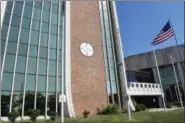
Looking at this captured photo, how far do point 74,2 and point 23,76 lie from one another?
468 inches

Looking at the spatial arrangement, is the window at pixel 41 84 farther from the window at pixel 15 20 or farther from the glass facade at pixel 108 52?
the glass facade at pixel 108 52

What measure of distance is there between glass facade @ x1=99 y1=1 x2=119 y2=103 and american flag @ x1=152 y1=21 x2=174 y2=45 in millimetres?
7500

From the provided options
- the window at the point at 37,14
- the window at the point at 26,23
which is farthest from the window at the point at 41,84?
the window at the point at 37,14

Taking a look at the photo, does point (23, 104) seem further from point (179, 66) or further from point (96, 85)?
point (179, 66)

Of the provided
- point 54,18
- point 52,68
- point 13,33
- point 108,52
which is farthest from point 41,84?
point 108,52

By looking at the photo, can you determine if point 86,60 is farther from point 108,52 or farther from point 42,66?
point 42,66

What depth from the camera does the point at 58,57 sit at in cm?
2394

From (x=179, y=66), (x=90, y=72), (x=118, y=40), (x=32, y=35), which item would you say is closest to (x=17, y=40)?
(x=32, y=35)

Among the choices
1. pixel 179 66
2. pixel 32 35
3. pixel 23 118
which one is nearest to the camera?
pixel 23 118

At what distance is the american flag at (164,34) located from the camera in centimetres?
2052

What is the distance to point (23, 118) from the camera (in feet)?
63.7

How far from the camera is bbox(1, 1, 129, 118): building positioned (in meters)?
20.4

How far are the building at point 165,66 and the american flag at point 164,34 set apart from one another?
800 inches

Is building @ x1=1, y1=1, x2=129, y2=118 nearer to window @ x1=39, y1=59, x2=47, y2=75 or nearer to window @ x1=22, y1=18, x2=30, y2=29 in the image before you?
window @ x1=39, y1=59, x2=47, y2=75
